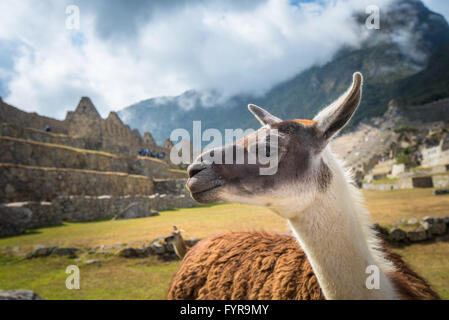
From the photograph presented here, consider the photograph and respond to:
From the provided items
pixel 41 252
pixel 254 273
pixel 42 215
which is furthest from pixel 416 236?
pixel 42 215

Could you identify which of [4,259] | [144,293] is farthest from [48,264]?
[144,293]

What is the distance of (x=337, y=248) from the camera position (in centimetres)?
189

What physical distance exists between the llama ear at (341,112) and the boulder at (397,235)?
7926 mm

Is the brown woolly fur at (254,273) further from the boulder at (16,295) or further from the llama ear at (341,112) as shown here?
the boulder at (16,295)

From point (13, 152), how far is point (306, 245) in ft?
66.6

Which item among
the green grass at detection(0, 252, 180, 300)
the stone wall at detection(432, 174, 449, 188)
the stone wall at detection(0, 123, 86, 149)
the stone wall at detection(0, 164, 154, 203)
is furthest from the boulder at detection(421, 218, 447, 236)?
the stone wall at detection(0, 123, 86, 149)

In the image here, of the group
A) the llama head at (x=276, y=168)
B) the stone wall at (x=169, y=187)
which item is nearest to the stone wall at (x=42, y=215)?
the stone wall at (x=169, y=187)

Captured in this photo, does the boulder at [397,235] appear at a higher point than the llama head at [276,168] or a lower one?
lower

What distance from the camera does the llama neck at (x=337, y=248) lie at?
1854 mm

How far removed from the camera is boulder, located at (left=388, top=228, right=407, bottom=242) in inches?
315

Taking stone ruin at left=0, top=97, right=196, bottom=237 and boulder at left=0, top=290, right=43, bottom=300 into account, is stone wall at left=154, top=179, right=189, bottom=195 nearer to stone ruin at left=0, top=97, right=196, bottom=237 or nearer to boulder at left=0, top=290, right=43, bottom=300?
stone ruin at left=0, top=97, right=196, bottom=237

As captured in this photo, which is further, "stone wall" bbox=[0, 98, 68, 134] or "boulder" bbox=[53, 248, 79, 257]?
"stone wall" bbox=[0, 98, 68, 134]

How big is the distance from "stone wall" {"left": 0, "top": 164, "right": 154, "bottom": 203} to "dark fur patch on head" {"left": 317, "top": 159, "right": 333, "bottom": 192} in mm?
17598
